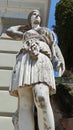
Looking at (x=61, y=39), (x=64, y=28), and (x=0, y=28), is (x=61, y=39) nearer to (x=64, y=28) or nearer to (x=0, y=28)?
(x=64, y=28)

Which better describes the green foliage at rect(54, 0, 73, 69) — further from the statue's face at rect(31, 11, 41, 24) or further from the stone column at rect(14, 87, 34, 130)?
the stone column at rect(14, 87, 34, 130)

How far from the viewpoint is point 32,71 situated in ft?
15.8

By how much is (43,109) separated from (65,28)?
1322 cm

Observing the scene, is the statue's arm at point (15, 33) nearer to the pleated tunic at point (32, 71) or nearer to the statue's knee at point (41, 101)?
the pleated tunic at point (32, 71)

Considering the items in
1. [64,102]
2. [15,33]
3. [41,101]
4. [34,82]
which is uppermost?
[15,33]

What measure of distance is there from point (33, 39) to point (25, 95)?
2.38 feet

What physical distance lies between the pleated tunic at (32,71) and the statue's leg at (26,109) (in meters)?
0.10

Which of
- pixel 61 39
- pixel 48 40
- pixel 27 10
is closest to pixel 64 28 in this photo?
pixel 61 39

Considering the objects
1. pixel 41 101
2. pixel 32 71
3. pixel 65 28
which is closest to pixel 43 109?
pixel 41 101

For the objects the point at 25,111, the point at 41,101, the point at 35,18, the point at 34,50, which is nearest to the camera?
the point at 41,101

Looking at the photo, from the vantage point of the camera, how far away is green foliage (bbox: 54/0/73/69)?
17.0m

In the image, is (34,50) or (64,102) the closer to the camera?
(34,50)

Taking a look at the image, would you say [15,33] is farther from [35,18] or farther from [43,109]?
[43,109]

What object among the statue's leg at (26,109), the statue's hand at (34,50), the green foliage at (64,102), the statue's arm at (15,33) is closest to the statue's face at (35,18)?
the statue's arm at (15,33)
